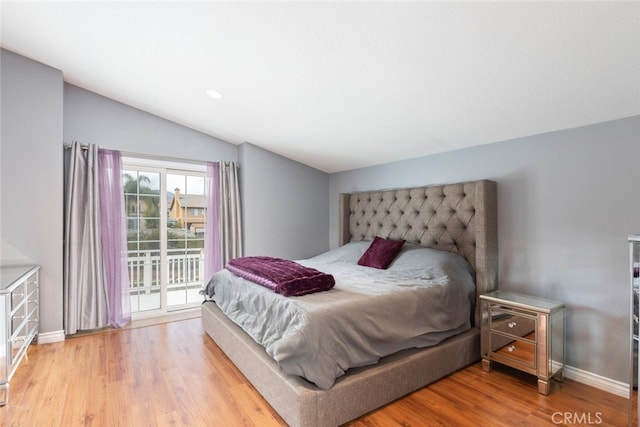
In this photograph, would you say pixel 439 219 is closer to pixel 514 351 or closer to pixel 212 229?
pixel 514 351

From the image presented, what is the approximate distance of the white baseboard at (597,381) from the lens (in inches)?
78.2

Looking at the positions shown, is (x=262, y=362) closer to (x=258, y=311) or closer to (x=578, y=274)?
(x=258, y=311)

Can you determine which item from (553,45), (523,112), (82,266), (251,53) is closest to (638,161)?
(523,112)

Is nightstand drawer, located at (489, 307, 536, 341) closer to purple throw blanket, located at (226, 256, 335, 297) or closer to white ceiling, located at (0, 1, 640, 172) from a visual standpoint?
purple throw blanket, located at (226, 256, 335, 297)

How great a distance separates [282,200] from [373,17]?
9.46 ft

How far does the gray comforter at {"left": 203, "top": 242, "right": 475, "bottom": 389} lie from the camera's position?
5.35 feet

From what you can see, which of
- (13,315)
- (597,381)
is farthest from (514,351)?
(13,315)

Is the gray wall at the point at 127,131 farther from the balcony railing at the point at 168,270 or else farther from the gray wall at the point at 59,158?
the balcony railing at the point at 168,270

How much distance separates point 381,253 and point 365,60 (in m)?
1.79

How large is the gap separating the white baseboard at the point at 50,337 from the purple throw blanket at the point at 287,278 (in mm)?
1895

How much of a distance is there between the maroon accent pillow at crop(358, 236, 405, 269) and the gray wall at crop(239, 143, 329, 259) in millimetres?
1347

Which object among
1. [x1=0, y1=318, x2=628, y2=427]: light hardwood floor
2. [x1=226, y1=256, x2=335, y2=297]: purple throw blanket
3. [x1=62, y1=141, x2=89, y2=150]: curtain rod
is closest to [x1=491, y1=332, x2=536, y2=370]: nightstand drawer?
[x1=0, y1=318, x2=628, y2=427]: light hardwood floor

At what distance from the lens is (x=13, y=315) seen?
2.22m

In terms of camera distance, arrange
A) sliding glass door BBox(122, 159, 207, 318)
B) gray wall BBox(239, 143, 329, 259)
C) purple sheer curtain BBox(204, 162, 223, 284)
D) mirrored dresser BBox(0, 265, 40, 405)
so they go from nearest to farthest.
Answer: mirrored dresser BBox(0, 265, 40, 405) < sliding glass door BBox(122, 159, 207, 318) < purple sheer curtain BBox(204, 162, 223, 284) < gray wall BBox(239, 143, 329, 259)
